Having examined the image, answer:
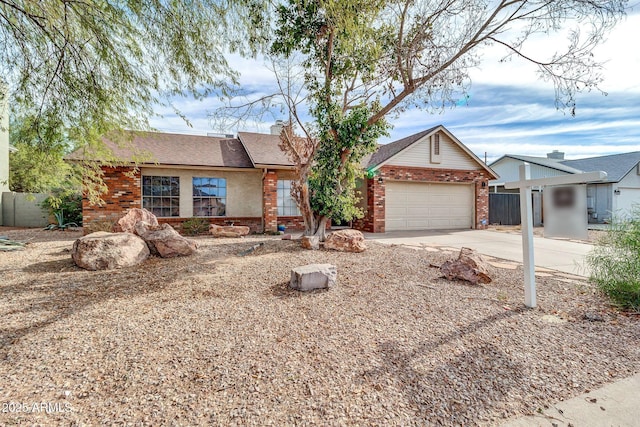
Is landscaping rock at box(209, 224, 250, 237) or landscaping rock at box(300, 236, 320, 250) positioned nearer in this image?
landscaping rock at box(300, 236, 320, 250)

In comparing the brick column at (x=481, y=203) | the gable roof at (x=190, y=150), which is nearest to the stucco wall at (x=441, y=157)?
the brick column at (x=481, y=203)

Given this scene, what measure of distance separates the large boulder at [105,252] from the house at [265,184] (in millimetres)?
5395

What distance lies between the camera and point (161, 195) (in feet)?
36.2

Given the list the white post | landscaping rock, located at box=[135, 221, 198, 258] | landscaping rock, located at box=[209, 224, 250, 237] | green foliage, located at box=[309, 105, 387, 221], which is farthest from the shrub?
the white post

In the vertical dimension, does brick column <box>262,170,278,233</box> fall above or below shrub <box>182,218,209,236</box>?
above

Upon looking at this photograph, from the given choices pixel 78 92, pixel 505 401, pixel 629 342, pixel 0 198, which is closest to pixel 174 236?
pixel 78 92

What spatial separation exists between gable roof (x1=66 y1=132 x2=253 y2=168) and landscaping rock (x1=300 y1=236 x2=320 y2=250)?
5607 mm

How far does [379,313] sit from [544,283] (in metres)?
3.35

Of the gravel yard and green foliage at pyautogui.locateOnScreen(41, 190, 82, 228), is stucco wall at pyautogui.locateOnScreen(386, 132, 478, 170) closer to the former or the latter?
the gravel yard

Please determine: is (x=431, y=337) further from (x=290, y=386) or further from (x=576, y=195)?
(x=576, y=195)

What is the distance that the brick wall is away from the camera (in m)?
9.99

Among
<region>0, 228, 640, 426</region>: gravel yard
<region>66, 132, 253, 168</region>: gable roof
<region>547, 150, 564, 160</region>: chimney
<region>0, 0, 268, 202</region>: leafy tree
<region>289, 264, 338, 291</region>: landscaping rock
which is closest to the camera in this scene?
<region>0, 228, 640, 426</region>: gravel yard

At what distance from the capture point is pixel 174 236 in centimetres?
637

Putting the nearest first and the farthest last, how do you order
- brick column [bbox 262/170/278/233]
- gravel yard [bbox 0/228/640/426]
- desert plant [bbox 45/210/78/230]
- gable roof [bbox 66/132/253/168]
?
gravel yard [bbox 0/228/640/426] < gable roof [bbox 66/132/253/168] < brick column [bbox 262/170/278/233] < desert plant [bbox 45/210/78/230]
